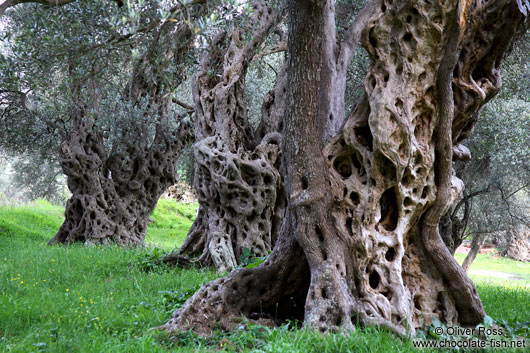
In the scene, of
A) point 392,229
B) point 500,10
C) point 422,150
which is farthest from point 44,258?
point 500,10

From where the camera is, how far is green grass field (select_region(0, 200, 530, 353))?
451cm

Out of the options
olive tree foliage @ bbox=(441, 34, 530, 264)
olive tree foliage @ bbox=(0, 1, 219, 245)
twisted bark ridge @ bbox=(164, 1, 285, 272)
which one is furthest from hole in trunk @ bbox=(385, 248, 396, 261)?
olive tree foliage @ bbox=(0, 1, 219, 245)

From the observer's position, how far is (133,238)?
50.6 ft

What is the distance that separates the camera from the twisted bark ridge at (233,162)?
1027cm

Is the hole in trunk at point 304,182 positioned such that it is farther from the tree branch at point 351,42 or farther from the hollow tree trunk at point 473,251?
the hollow tree trunk at point 473,251

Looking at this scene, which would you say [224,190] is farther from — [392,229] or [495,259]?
[495,259]

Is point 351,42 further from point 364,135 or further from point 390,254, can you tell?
point 390,254

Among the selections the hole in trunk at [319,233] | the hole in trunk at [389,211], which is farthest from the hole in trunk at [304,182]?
the hole in trunk at [389,211]

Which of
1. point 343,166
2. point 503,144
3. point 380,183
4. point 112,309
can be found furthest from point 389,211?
point 503,144

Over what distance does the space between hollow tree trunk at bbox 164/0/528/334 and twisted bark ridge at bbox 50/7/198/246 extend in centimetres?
906

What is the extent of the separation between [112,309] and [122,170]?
991 cm

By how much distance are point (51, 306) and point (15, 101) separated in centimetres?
1070

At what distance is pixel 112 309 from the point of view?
238 inches

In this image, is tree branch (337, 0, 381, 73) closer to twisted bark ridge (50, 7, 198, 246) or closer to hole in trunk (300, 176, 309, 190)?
hole in trunk (300, 176, 309, 190)
